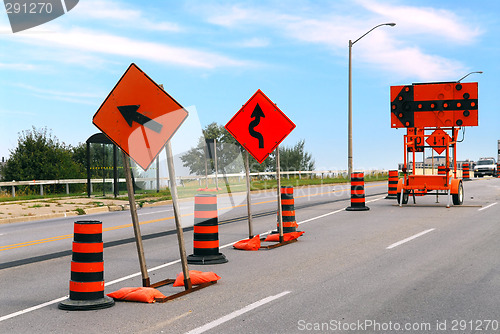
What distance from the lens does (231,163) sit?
146 ft

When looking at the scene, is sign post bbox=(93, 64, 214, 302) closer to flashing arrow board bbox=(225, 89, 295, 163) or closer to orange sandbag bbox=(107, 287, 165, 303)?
orange sandbag bbox=(107, 287, 165, 303)

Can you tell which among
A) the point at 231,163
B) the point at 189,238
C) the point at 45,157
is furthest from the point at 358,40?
the point at 189,238

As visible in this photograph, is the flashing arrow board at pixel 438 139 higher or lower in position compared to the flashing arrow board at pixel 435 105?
lower

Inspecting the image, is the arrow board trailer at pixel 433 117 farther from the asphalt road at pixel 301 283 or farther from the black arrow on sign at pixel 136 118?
the black arrow on sign at pixel 136 118

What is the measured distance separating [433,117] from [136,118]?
47.8 feet

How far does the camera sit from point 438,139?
19.5 meters

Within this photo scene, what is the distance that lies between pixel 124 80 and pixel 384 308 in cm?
402

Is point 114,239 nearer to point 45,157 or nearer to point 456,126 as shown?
point 456,126

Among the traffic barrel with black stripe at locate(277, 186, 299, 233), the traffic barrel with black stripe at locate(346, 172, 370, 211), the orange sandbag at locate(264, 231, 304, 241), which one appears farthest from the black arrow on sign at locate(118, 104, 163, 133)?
the traffic barrel with black stripe at locate(346, 172, 370, 211)

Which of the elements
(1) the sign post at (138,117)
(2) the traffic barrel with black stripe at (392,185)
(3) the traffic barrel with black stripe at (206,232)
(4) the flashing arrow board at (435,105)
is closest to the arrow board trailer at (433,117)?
(4) the flashing arrow board at (435,105)

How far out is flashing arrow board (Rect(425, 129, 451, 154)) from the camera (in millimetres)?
19275

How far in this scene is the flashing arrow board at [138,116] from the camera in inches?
281

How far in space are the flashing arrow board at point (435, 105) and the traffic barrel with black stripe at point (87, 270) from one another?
48.3 ft

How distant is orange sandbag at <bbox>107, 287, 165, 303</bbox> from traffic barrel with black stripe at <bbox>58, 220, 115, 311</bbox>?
0.68 feet
